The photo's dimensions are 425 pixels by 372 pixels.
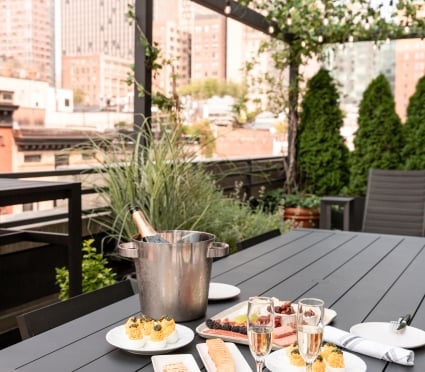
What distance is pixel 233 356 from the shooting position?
4.55 feet

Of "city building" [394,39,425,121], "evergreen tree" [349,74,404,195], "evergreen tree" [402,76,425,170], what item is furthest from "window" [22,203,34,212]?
"city building" [394,39,425,121]

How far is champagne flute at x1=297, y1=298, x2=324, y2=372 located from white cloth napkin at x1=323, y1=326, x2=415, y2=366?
268 mm

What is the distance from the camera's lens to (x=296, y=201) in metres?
7.63

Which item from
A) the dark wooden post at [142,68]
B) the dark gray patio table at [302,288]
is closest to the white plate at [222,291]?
the dark gray patio table at [302,288]

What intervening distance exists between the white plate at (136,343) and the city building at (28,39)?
2.87 m

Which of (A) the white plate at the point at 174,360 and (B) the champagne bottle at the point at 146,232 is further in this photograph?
(B) the champagne bottle at the point at 146,232

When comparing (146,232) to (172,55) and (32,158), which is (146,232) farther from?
(172,55)

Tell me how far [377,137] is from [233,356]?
6677 millimetres

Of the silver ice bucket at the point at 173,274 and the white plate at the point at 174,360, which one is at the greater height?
the silver ice bucket at the point at 173,274

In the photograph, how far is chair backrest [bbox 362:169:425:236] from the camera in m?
4.79

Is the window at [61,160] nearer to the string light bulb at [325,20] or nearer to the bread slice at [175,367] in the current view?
the bread slice at [175,367]

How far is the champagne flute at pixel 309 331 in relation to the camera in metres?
1.18

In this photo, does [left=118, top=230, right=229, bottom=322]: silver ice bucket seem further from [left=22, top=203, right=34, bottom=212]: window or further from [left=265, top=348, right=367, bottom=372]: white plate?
[left=22, top=203, right=34, bottom=212]: window

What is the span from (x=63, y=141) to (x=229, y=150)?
10.4 feet
